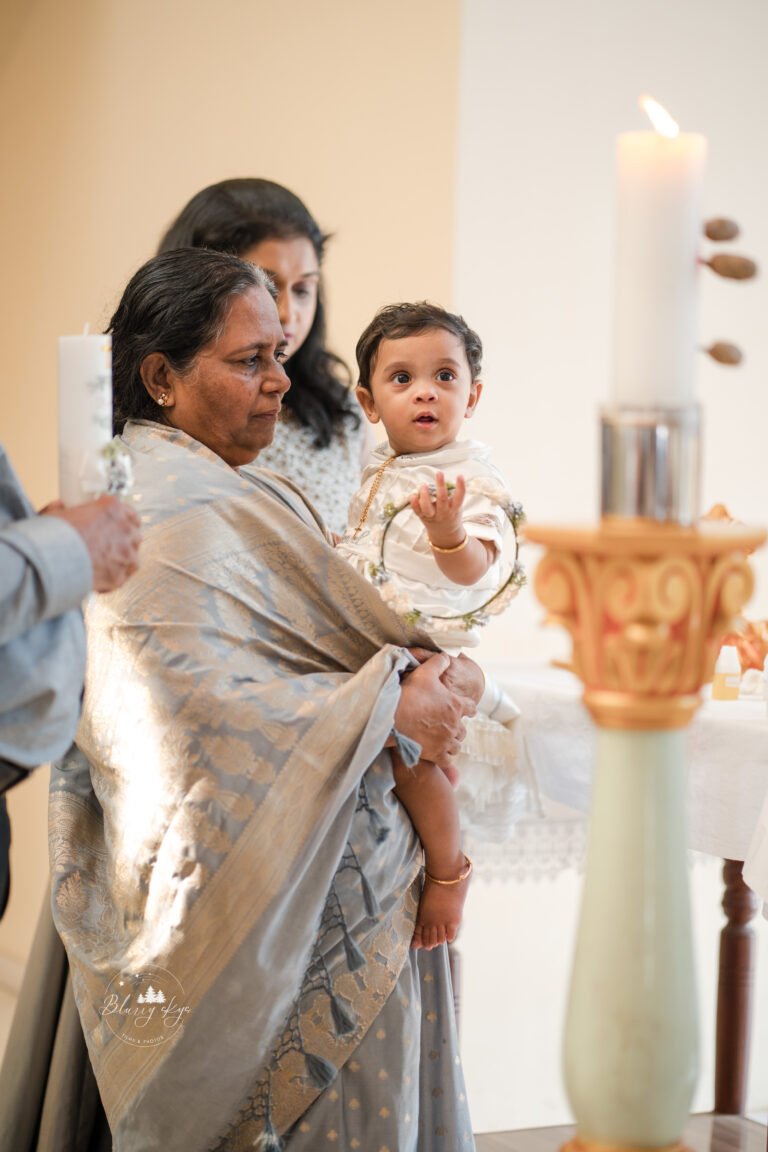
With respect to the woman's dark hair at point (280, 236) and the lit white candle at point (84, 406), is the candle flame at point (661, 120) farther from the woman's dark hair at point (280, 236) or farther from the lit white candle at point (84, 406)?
the woman's dark hair at point (280, 236)

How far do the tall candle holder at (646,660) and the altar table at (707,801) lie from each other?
1.21 meters

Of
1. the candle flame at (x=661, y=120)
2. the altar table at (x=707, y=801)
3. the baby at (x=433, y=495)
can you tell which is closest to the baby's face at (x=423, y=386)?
the baby at (x=433, y=495)

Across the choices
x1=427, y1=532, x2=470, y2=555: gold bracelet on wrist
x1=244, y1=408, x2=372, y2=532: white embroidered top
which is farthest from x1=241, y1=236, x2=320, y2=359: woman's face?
x1=427, y1=532, x2=470, y2=555: gold bracelet on wrist

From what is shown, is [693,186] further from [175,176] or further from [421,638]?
[175,176]

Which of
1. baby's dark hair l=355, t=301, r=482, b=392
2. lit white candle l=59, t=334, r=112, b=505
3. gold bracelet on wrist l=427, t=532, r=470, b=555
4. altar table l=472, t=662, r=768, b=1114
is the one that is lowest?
altar table l=472, t=662, r=768, b=1114

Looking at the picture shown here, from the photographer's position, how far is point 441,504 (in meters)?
1.86

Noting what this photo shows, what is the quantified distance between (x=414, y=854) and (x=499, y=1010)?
6.89 ft

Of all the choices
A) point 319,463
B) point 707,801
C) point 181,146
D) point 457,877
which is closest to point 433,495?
point 457,877

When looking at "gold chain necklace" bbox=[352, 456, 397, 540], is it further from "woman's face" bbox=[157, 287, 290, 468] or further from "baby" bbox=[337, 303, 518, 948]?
"woman's face" bbox=[157, 287, 290, 468]

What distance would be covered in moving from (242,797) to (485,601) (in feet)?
1.81

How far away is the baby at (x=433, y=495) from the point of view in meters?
2.03

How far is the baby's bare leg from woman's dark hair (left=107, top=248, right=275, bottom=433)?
64 centimetres

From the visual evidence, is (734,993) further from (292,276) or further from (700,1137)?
(292,276)

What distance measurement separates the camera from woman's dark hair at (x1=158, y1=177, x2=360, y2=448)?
2.88 m
